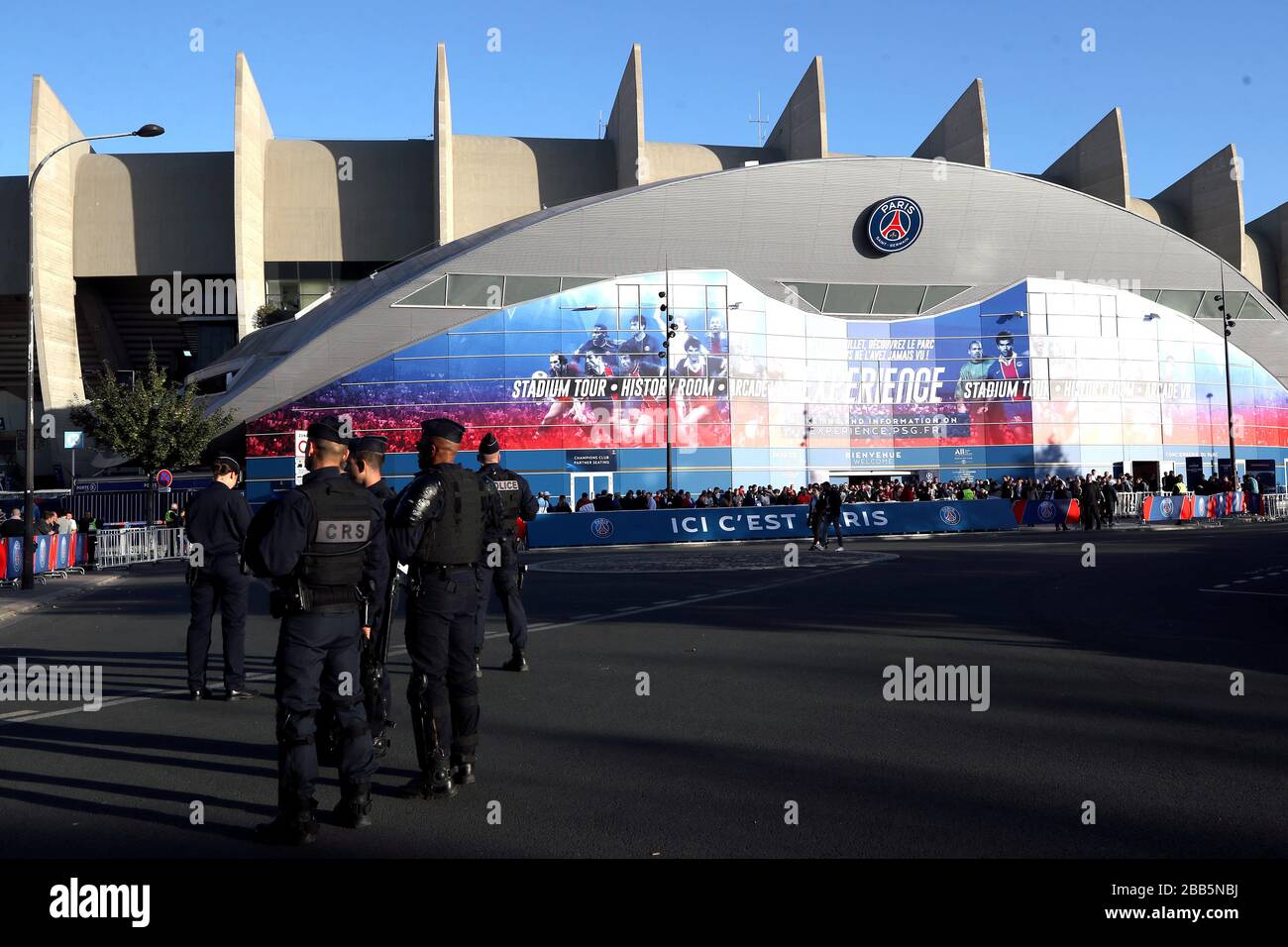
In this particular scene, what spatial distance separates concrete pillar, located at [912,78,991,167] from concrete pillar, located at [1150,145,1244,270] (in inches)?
624

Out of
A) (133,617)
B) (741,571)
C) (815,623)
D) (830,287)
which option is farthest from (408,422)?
(815,623)

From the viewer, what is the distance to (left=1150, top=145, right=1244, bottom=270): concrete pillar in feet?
199

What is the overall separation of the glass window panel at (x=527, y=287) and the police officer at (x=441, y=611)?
3729 cm

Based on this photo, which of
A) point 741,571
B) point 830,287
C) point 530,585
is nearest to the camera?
point 530,585

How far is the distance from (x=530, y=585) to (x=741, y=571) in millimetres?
4166

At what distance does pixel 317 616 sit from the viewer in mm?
5109

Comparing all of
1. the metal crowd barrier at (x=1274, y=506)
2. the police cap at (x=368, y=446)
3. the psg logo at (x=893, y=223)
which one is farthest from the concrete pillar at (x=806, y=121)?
the police cap at (x=368, y=446)

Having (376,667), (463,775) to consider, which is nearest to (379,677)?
(376,667)

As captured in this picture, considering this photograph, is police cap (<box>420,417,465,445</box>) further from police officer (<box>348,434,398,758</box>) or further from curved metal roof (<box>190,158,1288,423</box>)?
curved metal roof (<box>190,158,1288,423</box>)

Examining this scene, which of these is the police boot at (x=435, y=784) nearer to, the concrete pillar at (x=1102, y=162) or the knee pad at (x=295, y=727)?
the knee pad at (x=295, y=727)

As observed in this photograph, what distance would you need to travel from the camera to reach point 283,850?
4.60m

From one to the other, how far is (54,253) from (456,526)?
57.4 meters

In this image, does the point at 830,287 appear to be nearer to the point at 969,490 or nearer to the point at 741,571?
the point at 969,490

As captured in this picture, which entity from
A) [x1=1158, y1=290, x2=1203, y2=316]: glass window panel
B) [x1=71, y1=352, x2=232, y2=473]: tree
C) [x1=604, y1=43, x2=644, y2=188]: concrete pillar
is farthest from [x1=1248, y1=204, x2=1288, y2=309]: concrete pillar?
[x1=71, y1=352, x2=232, y2=473]: tree
